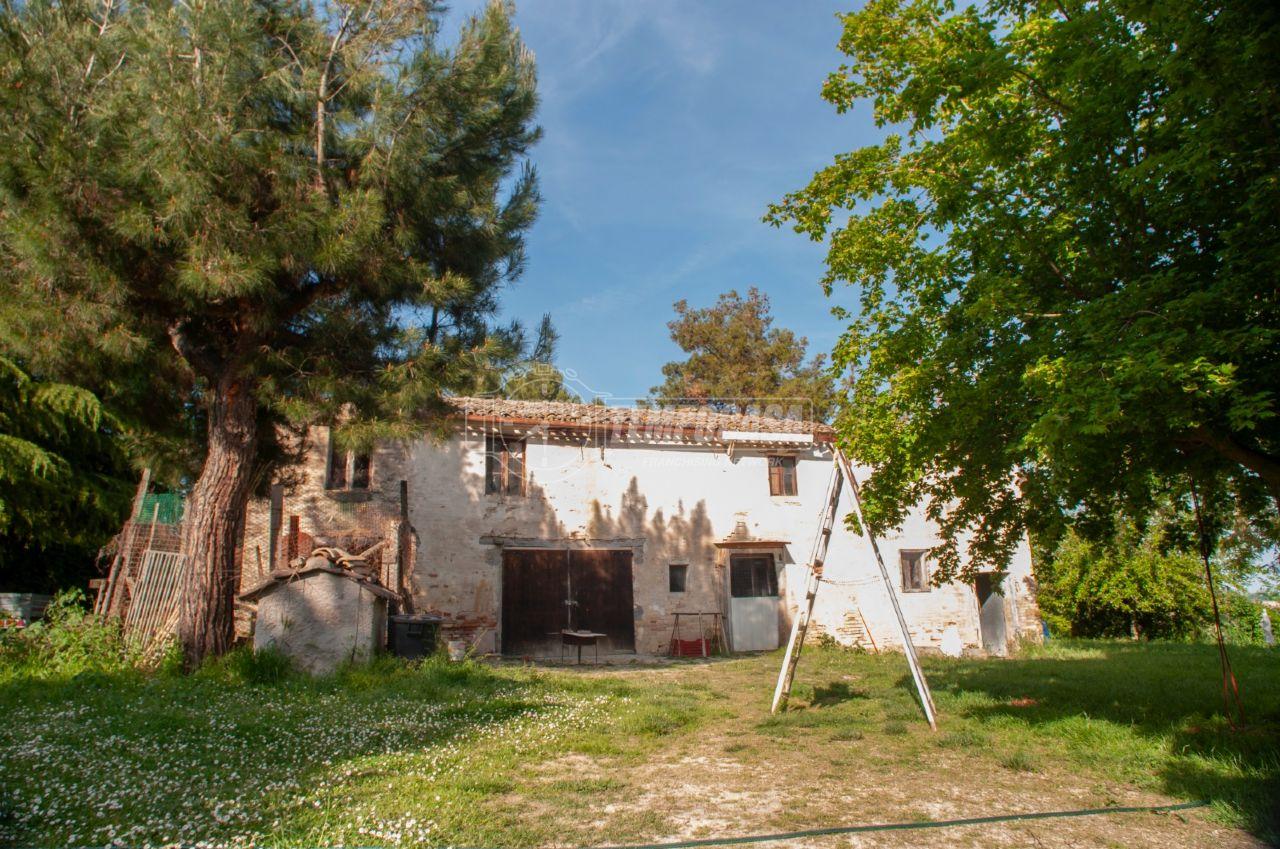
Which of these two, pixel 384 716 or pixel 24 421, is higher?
pixel 24 421

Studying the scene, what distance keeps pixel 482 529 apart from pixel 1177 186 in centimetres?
1414

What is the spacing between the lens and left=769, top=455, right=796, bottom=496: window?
19.5m

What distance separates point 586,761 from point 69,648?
7.68 m

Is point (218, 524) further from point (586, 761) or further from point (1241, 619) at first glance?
point (1241, 619)

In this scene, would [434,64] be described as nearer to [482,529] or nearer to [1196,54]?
[1196,54]

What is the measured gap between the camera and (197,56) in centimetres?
927

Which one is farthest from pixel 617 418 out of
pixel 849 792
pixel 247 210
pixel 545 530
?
pixel 849 792

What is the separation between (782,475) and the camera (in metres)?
19.7

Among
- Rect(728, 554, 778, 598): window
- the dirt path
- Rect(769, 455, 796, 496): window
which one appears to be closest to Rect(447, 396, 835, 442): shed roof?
Rect(769, 455, 796, 496): window

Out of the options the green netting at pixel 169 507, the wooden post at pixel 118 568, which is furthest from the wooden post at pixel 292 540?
the wooden post at pixel 118 568

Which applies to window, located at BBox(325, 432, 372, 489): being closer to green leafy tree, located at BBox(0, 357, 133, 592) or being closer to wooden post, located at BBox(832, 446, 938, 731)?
green leafy tree, located at BBox(0, 357, 133, 592)

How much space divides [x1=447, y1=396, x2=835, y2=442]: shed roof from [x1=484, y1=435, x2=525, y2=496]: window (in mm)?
566

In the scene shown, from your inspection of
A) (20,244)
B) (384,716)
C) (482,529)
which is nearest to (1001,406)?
(384,716)

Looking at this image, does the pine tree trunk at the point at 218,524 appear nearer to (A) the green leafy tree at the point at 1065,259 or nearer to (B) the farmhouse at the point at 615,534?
(B) the farmhouse at the point at 615,534
